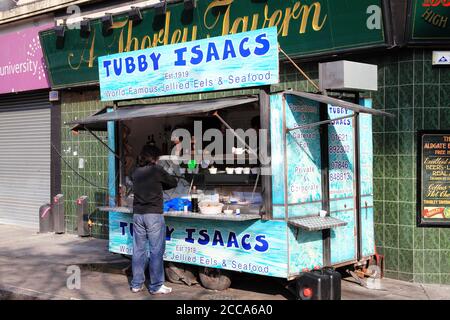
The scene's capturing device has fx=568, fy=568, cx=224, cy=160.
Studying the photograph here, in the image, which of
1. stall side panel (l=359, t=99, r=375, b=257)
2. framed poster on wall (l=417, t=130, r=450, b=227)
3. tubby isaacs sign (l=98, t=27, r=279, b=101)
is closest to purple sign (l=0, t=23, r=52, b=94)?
tubby isaacs sign (l=98, t=27, r=279, b=101)

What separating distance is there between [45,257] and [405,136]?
6.31 meters

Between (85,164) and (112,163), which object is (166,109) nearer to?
(112,163)

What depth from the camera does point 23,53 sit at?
13.4 meters

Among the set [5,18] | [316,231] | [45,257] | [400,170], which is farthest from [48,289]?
[5,18]

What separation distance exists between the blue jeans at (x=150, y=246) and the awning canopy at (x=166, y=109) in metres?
1.32

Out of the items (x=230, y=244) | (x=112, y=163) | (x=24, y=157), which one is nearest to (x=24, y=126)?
(x=24, y=157)

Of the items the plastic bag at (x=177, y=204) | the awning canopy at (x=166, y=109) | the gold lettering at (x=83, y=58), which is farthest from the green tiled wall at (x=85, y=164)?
the plastic bag at (x=177, y=204)

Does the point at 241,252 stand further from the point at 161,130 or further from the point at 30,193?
the point at 30,193

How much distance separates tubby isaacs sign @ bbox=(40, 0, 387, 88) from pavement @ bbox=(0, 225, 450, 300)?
339 centimetres

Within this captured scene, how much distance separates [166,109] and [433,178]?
3814 mm

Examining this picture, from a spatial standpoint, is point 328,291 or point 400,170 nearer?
point 328,291

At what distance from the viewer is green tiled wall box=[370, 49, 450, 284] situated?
7848mm

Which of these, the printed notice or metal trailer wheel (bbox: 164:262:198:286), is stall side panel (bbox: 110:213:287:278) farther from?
the printed notice

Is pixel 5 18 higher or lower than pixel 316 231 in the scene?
higher
